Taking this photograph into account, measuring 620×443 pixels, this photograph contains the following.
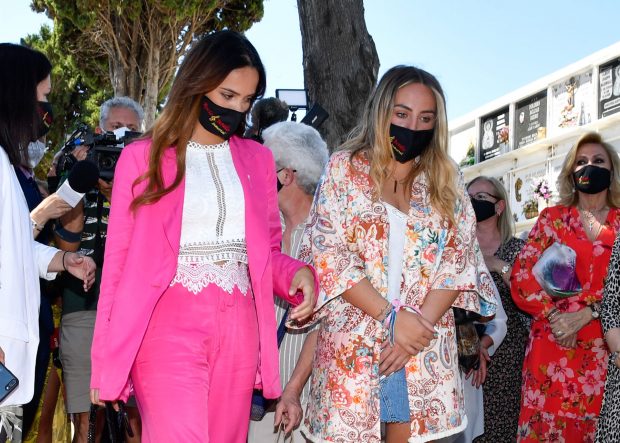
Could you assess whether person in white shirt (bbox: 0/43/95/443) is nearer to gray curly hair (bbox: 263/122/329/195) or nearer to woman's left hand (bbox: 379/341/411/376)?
woman's left hand (bbox: 379/341/411/376)

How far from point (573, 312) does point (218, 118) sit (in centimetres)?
323

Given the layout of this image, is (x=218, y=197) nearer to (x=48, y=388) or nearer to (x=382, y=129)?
(x=382, y=129)

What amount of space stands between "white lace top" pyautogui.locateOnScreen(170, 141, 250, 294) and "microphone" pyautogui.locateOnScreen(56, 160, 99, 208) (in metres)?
1.06

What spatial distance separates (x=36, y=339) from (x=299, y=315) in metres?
0.99

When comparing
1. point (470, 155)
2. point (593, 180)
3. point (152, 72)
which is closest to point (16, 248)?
point (593, 180)

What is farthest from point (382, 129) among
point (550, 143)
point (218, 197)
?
point (550, 143)

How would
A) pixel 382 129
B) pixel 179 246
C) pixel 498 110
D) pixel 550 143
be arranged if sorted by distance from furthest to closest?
pixel 498 110
pixel 550 143
pixel 382 129
pixel 179 246

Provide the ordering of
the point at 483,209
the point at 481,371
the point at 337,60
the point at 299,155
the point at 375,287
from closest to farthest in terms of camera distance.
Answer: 1. the point at 375,287
2. the point at 299,155
3. the point at 481,371
4. the point at 483,209
5. the point at 337,60

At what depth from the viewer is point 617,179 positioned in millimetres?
6309

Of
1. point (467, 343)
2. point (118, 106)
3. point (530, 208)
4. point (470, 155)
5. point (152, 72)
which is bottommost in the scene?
point (467, 343)

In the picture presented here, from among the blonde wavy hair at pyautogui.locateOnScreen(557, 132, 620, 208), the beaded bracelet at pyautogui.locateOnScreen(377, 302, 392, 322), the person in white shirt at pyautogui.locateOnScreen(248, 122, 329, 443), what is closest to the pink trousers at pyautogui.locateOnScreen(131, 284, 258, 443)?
the beaded bracelet at pyautogui.locateOnScreen(377, 302, 392, 322)

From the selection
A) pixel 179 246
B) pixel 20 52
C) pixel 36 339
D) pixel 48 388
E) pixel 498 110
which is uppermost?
pixel 498 110

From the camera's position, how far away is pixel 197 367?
3.23 metres

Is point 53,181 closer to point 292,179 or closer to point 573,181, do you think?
point 292,179
